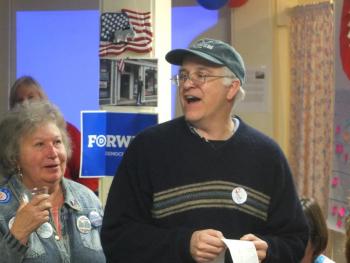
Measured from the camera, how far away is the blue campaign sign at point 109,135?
10.4 ft

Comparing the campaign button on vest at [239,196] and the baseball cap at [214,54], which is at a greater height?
the baseball cap at [214,54]

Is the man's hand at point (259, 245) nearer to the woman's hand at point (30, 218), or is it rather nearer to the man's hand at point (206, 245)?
the man's hand at point (206, 245)

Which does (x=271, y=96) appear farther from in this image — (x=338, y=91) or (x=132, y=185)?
(x=132, y=185)

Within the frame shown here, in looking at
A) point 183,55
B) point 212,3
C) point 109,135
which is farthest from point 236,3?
point 183,55

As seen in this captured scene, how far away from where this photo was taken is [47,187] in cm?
242

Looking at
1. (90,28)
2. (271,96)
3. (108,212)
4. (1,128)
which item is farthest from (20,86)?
(108,212)

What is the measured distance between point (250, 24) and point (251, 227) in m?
3.13

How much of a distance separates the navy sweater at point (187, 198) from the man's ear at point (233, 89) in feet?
0.43

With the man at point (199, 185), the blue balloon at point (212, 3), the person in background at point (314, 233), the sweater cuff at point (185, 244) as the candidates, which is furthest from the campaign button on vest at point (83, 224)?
the blue balloon at point (212, 3)

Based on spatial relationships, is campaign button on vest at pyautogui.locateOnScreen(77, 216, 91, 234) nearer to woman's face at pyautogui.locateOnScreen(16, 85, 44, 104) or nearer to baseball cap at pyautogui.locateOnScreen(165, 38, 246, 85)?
baseball cap at pyautogui.locateOnScreen(165, 38, 246, 85)

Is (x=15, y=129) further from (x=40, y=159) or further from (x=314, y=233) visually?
(x=314, y=233)

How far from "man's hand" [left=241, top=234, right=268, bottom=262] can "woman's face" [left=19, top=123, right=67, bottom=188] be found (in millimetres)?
869

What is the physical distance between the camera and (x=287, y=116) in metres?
4.95

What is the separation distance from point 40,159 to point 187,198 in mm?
743
